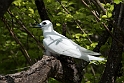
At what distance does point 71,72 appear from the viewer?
164 inches

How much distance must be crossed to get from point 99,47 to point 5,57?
8.43 ft

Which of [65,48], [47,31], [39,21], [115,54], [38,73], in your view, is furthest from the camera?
[39,21]

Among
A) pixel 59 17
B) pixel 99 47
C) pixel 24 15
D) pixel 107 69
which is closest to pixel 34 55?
pixel 24 15

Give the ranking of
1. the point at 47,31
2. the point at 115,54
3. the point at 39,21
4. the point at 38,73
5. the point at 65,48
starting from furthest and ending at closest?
1. the point at 39,21
2. the point at 47,31
3. the point at 65,48
4. the point at 115,54
5. the point at 38,73

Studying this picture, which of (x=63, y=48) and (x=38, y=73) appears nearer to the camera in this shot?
(x=38, y=73)

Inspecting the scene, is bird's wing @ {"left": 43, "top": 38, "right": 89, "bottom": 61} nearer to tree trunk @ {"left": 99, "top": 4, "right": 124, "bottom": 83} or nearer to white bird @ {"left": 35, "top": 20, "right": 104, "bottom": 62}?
white bird @ {"left": 35, "top": 20, "right": 104, "bottom": 62}

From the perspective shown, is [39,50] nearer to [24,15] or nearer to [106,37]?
[24,15]

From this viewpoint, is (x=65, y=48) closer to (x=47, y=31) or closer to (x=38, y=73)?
(x=47, y=31)

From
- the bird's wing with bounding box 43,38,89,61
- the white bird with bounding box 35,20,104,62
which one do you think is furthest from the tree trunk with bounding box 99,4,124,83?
the bird's wing with bounding box 43,38,89,61

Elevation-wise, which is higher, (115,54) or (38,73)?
(38,73)

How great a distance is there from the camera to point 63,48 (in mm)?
4293

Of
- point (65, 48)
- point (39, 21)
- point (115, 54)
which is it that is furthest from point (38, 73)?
point (39, 21)

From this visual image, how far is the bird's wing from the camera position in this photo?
421 centimetres

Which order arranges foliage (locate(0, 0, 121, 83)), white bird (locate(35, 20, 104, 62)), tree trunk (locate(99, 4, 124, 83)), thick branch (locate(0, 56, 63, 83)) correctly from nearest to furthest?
thick branch (locate(0, 56, 63, 83))
tree trunk (locate(99, 4, 124, 83))
white bird (locate(35, 20, 104, 62))
foliage (locate(0, 0, 121, 83))
